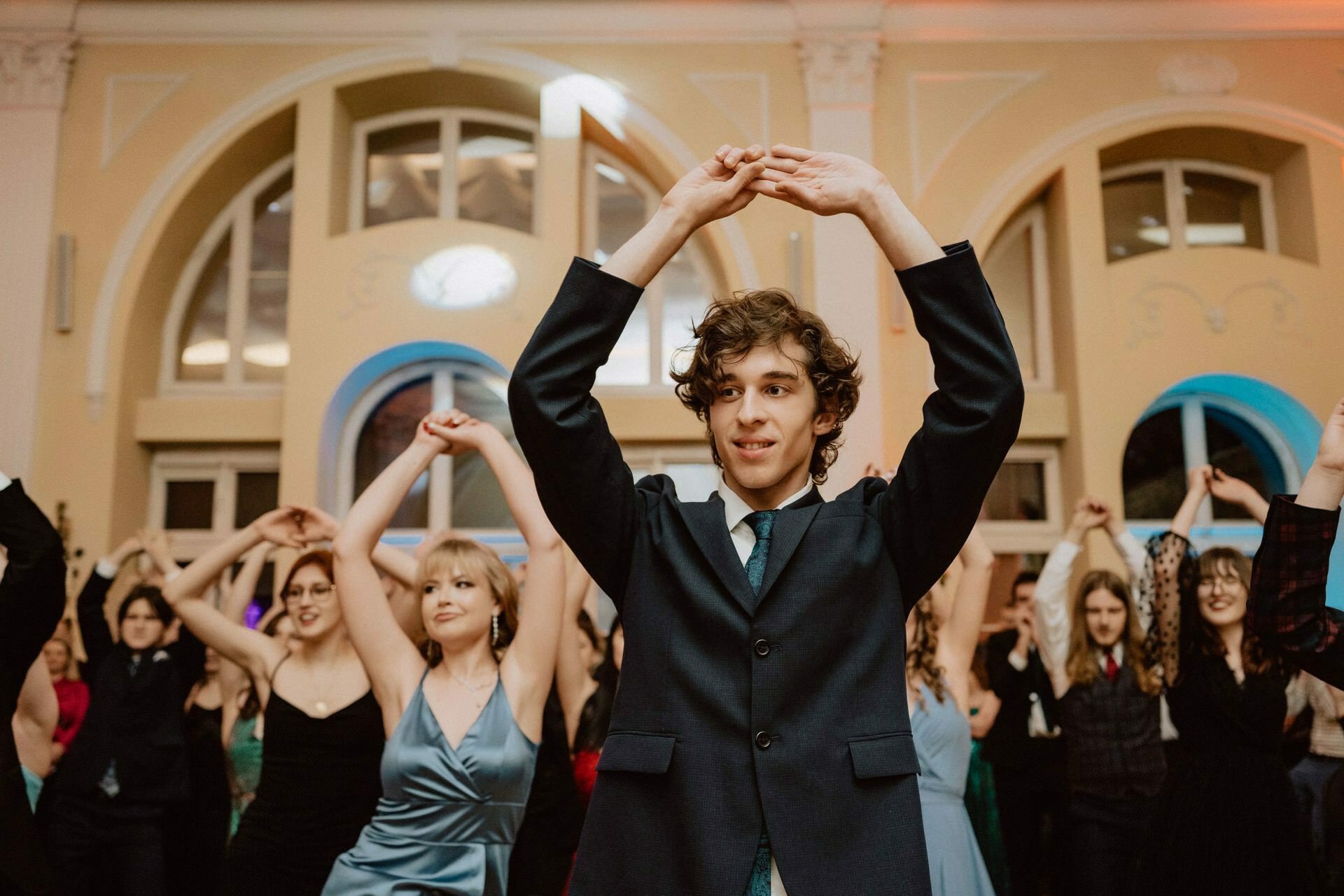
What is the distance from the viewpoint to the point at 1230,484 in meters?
3.36

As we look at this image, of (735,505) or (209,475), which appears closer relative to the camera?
(735,505)

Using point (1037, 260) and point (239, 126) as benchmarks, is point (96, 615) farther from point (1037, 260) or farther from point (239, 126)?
point (1037, 260)

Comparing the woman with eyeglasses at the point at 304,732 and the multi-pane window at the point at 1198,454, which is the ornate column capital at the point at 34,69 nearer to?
the woman with eyeglasses at the point at 304,732

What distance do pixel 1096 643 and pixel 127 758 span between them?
340 cm

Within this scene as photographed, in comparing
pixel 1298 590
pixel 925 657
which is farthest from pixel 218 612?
pixel 1298 590

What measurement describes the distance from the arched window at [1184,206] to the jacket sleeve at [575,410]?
6935 millimetres

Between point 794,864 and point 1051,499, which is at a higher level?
point 1051,499

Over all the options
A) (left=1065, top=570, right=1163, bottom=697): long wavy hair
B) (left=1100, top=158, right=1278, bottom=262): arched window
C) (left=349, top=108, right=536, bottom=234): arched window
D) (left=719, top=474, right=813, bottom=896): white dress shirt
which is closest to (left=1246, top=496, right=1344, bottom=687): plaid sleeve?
(left=719, top=474, right=813, bottom=896): white dress shirt

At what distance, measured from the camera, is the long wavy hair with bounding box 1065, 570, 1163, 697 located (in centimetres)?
384

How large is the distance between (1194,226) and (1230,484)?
4.90 metres

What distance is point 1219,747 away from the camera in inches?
115

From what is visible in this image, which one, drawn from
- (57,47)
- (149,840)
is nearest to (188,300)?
(57,47)

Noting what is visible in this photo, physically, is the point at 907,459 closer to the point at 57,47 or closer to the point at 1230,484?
the point at 1230,484

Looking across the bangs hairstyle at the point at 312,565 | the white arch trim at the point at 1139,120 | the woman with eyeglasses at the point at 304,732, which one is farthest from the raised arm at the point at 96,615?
the white arch trim at the point at 1139,120
